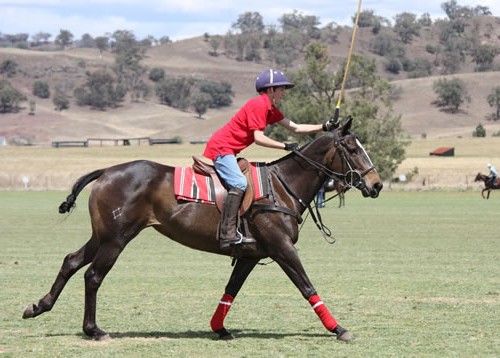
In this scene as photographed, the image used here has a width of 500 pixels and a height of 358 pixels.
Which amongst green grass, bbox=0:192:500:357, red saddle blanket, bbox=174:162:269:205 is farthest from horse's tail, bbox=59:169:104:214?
green grass, bbox=0:192:500:357

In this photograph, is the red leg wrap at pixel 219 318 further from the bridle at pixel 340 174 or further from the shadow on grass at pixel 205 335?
the bridle at pixel 340 174

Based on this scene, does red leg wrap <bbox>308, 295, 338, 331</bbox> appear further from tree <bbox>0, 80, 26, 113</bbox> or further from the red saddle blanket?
tree <bbox>0, 80, 26, 113</bbox>

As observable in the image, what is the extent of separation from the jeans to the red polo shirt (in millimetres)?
71

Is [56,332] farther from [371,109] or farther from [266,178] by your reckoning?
[371,109]

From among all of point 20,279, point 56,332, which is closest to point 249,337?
point 56,332

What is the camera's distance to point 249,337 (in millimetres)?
11766

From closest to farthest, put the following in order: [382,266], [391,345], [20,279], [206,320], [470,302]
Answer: [391,345] < [206,320] < [470,302] < [20,279] < [382,266]

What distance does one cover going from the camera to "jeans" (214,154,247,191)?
38.0 feet

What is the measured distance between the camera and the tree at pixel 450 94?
183 m

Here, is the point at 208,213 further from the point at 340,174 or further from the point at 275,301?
the point at 275,301

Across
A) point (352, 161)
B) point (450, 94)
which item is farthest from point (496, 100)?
point (352, 161)

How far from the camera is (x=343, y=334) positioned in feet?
37.2

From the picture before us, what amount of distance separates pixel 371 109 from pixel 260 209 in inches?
2848

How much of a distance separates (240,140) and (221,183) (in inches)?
21.4
